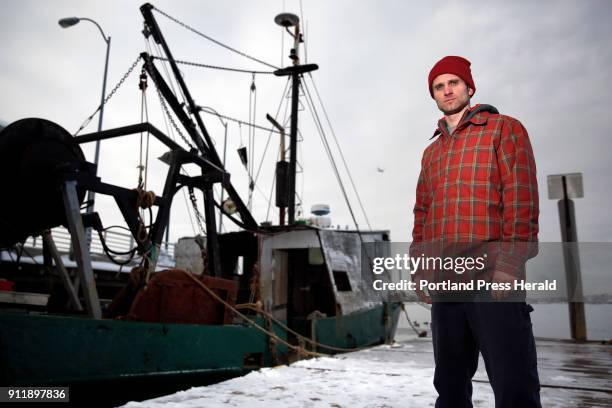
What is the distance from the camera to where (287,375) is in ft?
14.5

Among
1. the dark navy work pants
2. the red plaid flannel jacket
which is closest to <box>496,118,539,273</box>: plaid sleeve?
the red plaid flannel jacket

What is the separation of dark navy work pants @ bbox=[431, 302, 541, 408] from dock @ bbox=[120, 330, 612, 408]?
4.71 ft

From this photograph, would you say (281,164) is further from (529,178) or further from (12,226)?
(529,178)

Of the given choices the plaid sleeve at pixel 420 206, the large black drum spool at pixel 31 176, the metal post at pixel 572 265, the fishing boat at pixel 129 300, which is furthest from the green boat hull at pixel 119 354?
the metal post at pixel 572 265

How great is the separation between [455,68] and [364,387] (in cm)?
292

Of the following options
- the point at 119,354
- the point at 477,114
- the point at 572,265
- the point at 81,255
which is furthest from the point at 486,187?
the point at 572,265

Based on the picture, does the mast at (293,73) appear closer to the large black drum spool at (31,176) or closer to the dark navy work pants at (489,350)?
the large black drum spool at (31,176)

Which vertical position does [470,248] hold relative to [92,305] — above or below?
above

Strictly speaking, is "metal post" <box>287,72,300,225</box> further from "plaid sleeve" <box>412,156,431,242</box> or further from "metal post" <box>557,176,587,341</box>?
"plaid sleeve" <box>412,156,431,242</box>

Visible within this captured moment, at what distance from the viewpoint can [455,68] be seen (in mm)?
2109

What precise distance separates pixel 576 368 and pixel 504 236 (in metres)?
4.56

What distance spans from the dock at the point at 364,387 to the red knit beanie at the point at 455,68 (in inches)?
93.6

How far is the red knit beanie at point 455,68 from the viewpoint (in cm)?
211

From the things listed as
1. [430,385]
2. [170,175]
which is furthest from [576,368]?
[170,175]
